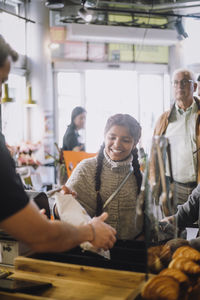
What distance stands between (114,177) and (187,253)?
110 centimetres

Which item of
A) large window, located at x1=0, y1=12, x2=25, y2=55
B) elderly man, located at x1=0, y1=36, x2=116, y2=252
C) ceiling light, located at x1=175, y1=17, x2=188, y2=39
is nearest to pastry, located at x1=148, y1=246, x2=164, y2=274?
elderly man, located at x1=0, y1=36, x2=116, y2=252

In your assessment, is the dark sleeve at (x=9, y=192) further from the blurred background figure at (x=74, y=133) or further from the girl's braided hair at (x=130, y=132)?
the blurred background figure at (x=74, y=133)

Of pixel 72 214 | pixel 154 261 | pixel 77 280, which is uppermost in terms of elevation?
pixel 72 214

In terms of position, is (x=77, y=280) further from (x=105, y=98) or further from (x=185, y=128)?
(x=105, y=98)

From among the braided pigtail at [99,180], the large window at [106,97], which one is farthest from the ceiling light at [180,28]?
the braided pigtail at [99,180]

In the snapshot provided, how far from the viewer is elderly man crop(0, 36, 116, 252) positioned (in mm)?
1176

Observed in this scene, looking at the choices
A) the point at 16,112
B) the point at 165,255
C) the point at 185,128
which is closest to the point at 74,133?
the point at 185,128

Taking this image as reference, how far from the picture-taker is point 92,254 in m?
1.73

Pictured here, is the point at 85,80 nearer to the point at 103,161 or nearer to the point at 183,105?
the point at 183,105

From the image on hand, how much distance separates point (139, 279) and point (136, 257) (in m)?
0.25

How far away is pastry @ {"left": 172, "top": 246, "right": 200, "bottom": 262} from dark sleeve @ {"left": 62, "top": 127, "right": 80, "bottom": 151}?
425 centimetres

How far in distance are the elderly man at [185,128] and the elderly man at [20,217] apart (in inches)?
96.5

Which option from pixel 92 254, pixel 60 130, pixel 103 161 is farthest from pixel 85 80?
pixel 92 254

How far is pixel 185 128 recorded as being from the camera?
394cm
